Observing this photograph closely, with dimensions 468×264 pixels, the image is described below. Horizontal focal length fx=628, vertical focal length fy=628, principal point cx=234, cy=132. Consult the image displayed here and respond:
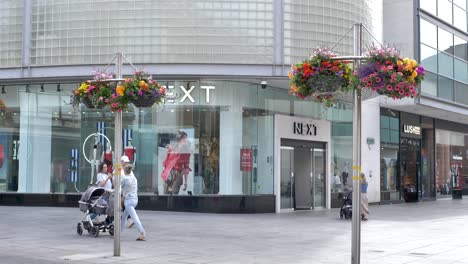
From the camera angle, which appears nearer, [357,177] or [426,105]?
[357,177]

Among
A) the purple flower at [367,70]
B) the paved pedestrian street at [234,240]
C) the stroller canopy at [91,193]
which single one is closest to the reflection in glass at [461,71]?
the paved pedestrian street at [234,240]

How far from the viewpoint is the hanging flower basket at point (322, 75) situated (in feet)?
30.5

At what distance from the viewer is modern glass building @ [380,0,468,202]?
99.9 feet

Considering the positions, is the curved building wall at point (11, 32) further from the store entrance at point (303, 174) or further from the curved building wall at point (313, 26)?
the store entrance at point (303, 174)

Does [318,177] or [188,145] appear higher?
[188,145]

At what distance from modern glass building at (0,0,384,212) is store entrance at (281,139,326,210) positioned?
0.06 m

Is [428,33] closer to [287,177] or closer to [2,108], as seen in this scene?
[287,177]

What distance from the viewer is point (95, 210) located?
50.4ft

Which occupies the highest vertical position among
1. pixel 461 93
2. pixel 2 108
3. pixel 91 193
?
pixel 461 93

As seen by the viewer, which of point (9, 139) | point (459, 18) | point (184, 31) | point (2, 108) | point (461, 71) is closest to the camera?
point (184, 31)

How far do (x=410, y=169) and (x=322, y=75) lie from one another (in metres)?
27.1

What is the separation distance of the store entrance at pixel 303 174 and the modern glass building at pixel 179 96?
55 mm

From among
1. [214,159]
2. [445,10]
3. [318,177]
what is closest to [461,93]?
[445,10]

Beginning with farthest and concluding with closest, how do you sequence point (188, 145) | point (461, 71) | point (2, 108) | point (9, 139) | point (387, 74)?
point (461, 71) < point (9, 139) < point (2, 108) < point (188, 145) < point (387, 74)
